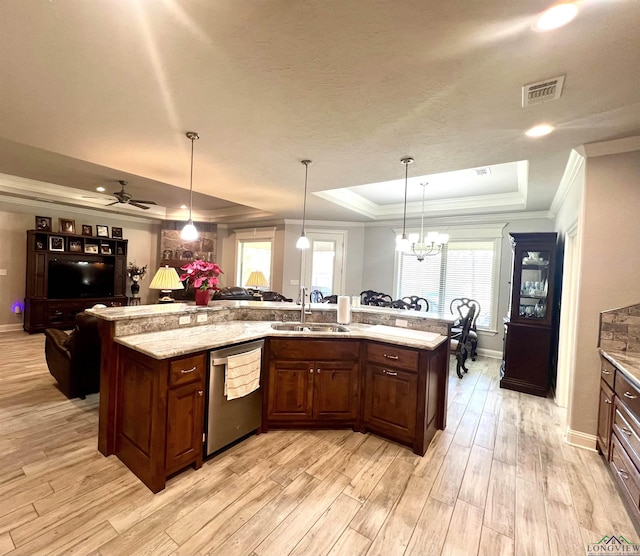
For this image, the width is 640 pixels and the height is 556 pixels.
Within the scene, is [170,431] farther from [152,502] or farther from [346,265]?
[346,265]

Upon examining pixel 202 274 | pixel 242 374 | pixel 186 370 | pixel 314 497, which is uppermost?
pixel 202 274

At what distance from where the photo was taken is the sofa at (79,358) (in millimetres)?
3002

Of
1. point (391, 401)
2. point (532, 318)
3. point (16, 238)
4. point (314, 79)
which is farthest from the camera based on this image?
point (16, 238)

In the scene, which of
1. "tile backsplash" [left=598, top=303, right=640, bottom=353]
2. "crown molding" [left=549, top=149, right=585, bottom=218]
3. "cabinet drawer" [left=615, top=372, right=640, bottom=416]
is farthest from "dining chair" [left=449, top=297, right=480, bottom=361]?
"cabinet drawer" [left=615, top=372, right=640, bottom=416]

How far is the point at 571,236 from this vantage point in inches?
132

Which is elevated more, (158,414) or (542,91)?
(542,91)

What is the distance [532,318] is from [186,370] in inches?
166

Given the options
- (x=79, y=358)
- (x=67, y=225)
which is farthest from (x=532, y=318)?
(x=67, y=225)

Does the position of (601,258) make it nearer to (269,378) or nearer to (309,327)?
(309,327)

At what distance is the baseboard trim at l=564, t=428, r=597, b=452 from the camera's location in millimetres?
2549

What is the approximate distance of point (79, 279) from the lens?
6406mm

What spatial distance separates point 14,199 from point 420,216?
803 centimetres

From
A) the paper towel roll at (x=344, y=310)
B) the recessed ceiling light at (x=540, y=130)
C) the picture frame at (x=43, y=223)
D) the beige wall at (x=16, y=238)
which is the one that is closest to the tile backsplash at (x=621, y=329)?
the recessed ceiling light at (x=540, y=130)

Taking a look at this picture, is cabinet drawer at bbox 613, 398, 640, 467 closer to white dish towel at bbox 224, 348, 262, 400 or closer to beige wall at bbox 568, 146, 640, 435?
beige wall at bbox 568, 146, 640, 435
